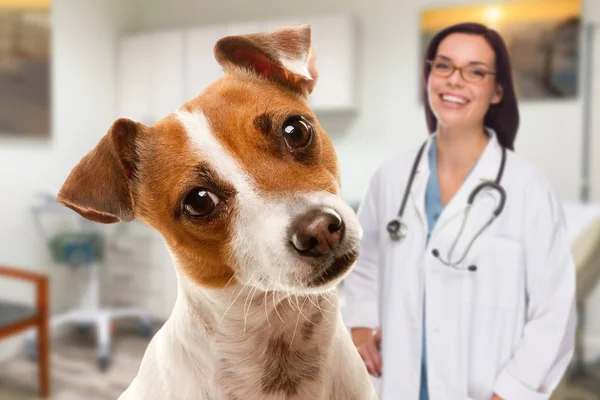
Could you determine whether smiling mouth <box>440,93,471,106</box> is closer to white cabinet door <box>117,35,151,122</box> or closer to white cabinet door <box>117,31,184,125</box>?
white cabinet door <box>117,31,184,125</box>

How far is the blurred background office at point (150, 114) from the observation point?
3.68 feet

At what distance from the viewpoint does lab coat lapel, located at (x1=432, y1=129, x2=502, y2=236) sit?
660 mm

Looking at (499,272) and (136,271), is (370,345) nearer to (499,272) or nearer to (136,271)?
(499,272)

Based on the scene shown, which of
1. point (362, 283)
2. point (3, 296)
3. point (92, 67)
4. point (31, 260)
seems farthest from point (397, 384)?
point (3, 296)

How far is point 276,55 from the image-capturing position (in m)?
0.52

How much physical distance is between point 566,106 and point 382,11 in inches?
29.4

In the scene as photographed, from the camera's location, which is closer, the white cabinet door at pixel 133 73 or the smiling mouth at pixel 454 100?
the smiling mouth at pixel 454 100

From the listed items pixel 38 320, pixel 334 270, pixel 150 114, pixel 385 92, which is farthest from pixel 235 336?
pixel 38 320

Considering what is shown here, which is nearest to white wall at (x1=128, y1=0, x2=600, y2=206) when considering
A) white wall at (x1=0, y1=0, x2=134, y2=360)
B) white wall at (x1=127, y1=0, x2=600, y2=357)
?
white wall at (x1=127, y1=0, x2=600, y2=357)

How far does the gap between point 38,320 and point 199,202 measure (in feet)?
7.03

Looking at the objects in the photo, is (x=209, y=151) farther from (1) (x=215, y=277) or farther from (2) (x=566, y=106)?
(2) (x=566, y=106)

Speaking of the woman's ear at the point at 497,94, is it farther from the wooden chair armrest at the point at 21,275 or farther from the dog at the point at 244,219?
the wooden chair armrest at the point at 21,275

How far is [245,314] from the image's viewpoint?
1.82ft

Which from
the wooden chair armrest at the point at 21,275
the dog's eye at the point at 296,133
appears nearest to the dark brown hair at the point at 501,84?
the dog's eye at the point at 296,133
